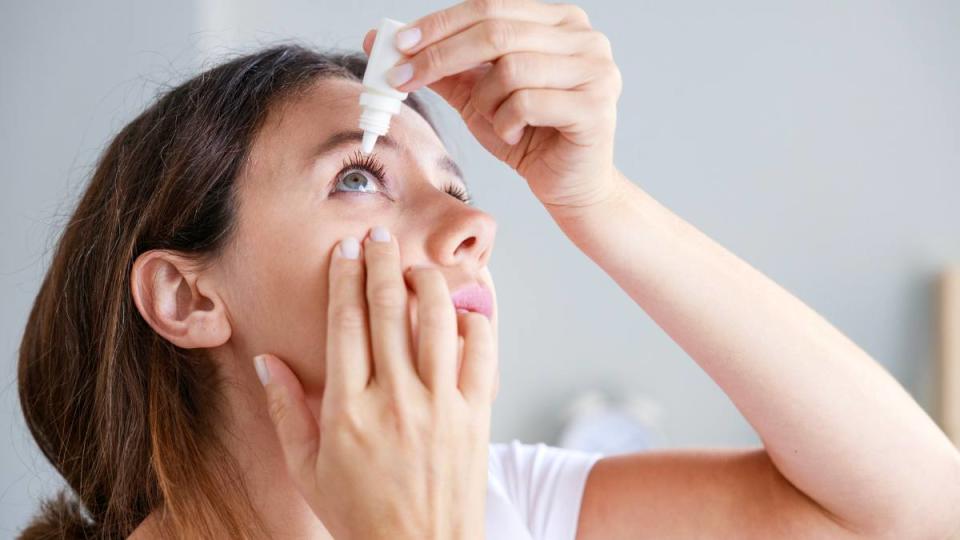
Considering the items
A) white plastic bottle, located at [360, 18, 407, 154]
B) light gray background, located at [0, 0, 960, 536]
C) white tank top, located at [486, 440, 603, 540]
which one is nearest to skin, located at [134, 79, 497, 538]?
white plastic bottle, located at [360, 18, 407, 154]

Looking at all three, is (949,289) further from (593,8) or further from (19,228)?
(19,228)

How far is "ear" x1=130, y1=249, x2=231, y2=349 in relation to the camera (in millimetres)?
989

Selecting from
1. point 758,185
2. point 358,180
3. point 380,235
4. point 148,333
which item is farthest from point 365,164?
point 758,185

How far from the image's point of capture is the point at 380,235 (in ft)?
2.85

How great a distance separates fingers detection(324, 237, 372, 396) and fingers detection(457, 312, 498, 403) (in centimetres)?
9

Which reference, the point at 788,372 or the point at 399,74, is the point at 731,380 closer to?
the point at 788,372

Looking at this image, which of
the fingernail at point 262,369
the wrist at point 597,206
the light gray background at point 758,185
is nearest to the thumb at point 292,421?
the fingernail at point 262,369

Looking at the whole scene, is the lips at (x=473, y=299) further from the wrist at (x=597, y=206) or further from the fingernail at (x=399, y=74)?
the fingernail at (x=399, y=74)

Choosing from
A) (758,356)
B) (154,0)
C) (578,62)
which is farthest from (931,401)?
(154,0)

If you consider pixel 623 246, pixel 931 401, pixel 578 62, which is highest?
pixel 578 62

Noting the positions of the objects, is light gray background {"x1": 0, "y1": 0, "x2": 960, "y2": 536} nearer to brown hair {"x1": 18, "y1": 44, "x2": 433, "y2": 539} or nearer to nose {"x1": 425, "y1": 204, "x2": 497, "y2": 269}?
brown hair {"x1": 18, "y1": 44, "x2": 433, "y2": 539}

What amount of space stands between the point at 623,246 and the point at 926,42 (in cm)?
176

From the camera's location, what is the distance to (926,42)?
2.27 m

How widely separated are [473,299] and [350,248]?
14 cm
